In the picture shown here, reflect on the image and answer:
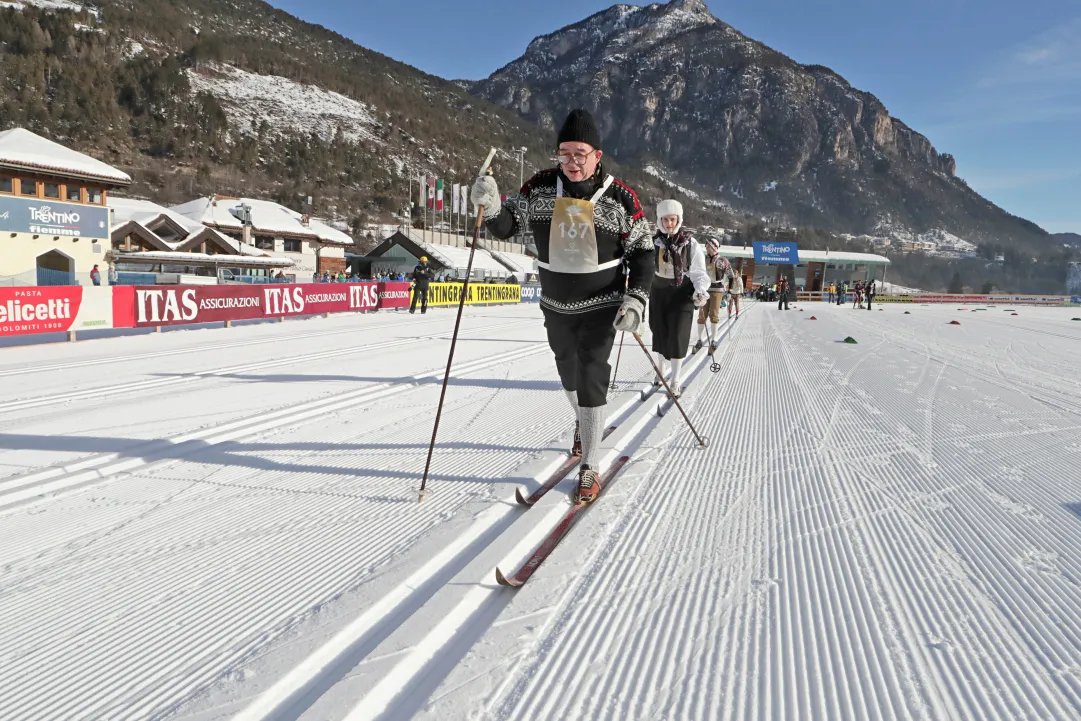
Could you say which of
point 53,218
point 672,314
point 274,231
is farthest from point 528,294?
point 274,231

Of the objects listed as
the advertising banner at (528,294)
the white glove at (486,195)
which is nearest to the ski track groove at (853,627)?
the white glove at (486,195)

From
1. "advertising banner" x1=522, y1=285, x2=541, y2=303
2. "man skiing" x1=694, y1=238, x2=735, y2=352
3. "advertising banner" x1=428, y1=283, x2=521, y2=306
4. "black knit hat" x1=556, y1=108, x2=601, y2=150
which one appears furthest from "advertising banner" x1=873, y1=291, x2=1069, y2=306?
"black knit hat" x1=556, y1=108, x2=601, y2=150

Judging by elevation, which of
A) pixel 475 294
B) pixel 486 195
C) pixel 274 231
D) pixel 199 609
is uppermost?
pixel 274 231

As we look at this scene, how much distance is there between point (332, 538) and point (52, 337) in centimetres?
1118

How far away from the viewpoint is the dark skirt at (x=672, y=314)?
593 centimetres

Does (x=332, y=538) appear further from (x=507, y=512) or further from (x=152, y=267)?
(x=152, y=267)

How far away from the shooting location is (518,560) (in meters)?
2.39

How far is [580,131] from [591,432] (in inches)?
63.4

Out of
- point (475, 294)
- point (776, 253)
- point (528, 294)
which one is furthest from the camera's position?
point (776, 253)

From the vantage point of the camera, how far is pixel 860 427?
188 inches

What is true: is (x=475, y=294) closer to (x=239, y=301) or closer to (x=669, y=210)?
(x=239, y=301)

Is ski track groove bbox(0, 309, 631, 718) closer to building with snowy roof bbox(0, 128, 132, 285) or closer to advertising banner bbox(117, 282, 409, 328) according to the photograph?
advertising banner bbox(117, 282, 409, 328)

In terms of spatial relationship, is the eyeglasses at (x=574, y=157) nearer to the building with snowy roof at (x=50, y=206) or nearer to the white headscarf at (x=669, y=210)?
the white headscarf at (x=669, y=210)

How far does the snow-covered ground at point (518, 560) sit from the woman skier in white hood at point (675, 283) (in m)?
1.15
